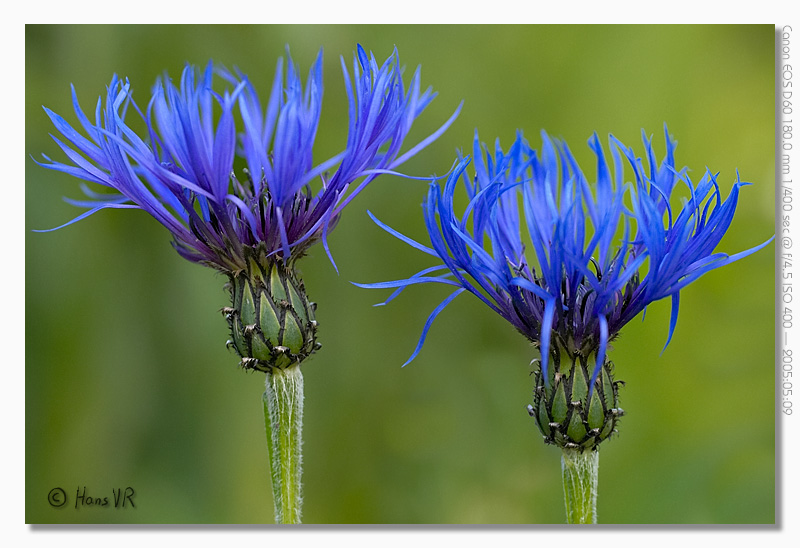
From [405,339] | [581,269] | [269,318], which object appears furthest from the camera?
[405,339]

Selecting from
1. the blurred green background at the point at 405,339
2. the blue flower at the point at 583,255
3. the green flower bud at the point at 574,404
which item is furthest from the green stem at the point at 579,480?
the blurred green background at the point at 405,339

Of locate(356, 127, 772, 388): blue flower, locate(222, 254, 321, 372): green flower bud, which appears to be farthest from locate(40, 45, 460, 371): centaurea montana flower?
locate(356, 127, 772, 388): blue flower

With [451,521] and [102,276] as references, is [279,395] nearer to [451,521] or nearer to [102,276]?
[451,521]

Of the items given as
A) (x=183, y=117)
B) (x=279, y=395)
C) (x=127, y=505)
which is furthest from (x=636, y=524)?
(x=183, y=117)

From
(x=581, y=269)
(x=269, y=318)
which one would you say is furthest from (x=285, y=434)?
(x=581, y=269)

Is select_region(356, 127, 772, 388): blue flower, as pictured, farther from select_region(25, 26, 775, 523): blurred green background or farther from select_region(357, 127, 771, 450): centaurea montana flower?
select_region(25, 26, 775, 523): blurred green background

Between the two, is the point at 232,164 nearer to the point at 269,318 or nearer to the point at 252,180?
the point at 252,180
